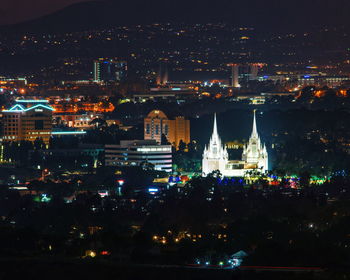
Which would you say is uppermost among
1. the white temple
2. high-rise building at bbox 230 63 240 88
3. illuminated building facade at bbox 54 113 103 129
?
high-rise building at bbox 230 63 240 88

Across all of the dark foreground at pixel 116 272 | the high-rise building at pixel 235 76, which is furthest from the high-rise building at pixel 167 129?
the high-rise building at pixel 235 76

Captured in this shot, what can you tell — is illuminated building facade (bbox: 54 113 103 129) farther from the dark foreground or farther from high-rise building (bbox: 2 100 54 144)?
the dark foreground

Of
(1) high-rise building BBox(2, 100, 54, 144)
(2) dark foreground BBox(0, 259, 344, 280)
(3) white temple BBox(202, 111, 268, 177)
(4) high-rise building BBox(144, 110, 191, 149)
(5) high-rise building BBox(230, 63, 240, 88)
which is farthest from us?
(5) high-rise building BBox(230, 63, 240, 88)

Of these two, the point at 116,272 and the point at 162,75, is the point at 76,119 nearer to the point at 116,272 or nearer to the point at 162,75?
the point at 162,75

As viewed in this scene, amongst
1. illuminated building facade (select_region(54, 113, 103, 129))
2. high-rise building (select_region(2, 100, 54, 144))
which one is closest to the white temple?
high-rise building (select_region(2, 100, 54, 144))

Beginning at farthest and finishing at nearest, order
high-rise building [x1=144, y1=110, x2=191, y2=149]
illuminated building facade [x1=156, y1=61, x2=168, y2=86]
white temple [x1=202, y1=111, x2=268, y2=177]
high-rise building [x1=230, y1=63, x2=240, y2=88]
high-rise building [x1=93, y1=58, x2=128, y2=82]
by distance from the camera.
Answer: high-rise building [x1=93, y1=58, x2=128, y2=82], illuminated building facade [x1=156, y1=61, x2=168, y2=86], high-rise building [x1=230, y1=63, x2=240, y2=88], high-rise building [x1=144, y1=110, x2=191, y2=149], white temple [x1=202, y1=111, x2=268, y2=177]

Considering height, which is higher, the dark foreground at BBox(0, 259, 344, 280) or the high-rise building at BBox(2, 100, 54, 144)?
the high-rise building at BBox(2, 100, 54, 144)
